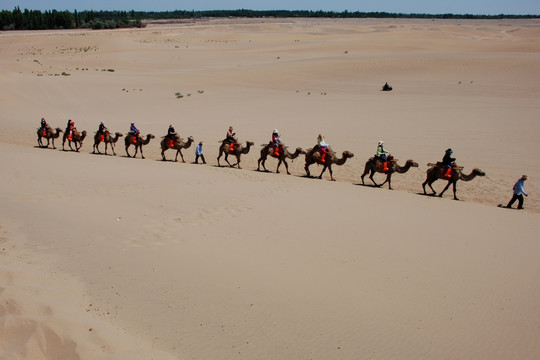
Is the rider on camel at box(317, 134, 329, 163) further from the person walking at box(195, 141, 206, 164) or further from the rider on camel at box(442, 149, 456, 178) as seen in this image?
the person walking at box(195, 141, 206, 164)

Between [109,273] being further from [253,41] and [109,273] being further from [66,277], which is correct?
[253,41]

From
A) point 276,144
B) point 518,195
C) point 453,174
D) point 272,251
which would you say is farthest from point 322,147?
point 272,251

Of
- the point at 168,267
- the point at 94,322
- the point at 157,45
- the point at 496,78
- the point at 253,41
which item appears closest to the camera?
the point at 94,322

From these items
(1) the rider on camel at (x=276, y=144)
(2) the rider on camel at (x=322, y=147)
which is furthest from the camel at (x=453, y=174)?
(1) the rider on camel at (x=276, y=144)

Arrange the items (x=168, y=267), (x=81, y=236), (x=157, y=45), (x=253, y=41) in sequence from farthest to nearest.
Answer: (x=253, y=41) → (x=157, y=45) → (x=81, y=236) → (x=168, y=267)

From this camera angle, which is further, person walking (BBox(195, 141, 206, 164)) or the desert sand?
person walking (BBox(195, 141, 206, 164))

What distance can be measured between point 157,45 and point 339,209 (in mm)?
66329

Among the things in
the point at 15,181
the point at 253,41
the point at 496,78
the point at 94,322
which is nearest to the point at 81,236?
the point at 94,322

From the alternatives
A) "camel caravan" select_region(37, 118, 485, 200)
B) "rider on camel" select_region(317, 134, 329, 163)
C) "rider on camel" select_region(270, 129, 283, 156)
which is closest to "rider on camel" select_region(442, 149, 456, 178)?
"camel caravan" select_region(37, 118, 485, 200)

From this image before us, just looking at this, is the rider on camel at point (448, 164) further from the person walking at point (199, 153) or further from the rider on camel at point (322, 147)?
the person walking at point (199, 153)

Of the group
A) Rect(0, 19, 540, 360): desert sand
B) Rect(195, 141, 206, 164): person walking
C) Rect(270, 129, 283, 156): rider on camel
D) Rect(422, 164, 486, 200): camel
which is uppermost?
Rect(270, 129, 283, 156): rider on camel

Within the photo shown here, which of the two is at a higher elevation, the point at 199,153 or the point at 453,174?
the point at 199,153

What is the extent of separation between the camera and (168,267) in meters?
8.31

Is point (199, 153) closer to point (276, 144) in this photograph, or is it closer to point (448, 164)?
point (276, 144)
